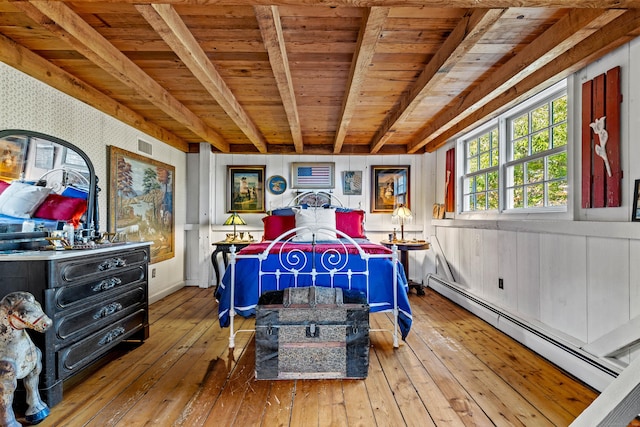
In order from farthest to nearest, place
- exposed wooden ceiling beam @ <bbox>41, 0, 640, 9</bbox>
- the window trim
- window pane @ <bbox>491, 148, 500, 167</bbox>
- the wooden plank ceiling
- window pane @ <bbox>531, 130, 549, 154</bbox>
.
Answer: window pane @ <bbox>491, 148, 500, 167</bbox>, window pane @ <bbox>531, 130, 549, 154</bbox>, the window trim, the wooden plank ceiling, exposed wooden ceiling beam @ <bbox>41, 0, 640, 9</bbox>

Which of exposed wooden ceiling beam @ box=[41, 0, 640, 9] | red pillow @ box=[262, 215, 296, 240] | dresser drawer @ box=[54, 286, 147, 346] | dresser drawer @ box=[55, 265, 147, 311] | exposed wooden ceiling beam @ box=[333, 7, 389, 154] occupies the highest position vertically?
exposed wooden ceiling beam @ box=[333, 7, 389, 154]

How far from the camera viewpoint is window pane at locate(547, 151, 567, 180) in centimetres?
283

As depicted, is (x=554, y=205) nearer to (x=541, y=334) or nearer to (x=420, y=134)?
(x=541, y=334)

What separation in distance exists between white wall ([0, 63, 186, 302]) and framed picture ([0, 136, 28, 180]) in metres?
0.10

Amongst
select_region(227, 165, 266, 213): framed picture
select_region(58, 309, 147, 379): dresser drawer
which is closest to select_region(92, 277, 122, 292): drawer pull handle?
select_region(58, 309, 147, 379): dresser drawer

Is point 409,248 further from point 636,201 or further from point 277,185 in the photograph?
point 636,201

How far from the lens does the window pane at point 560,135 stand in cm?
282

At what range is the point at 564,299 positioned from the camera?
2.63 metres

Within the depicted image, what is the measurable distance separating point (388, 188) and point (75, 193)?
161 inches

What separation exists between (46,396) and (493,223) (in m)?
3.88

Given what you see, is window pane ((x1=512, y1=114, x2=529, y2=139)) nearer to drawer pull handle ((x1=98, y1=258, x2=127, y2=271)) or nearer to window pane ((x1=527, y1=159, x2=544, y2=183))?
window pane ((x1=527, y1=159, x2=544, y2=183))

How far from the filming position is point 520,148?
3.46 meters

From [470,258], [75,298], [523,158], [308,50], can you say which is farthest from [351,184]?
[75,298]

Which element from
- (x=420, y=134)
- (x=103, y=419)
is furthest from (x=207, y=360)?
(x=420, y=134)
